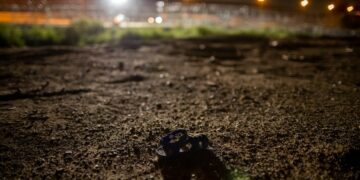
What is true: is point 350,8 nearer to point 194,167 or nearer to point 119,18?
point 194,167

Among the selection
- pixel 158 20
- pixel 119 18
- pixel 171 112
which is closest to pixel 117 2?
pixel 119 18

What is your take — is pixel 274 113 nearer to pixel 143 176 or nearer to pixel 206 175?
pixel 206 175

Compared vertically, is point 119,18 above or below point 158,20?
above

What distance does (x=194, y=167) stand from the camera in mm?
4285

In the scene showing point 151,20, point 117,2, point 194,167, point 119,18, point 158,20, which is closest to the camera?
point 194,167

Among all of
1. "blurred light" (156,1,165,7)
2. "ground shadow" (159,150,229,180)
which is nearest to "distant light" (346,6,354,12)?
"ground shadow" (159,150,229,180)

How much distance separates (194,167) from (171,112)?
199 cm

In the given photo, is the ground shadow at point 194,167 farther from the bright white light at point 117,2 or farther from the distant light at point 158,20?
the bright white light at point 117,2

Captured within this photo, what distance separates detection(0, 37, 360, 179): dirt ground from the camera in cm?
437

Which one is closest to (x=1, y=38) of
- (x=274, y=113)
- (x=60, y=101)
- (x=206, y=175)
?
(x=60, y=101)

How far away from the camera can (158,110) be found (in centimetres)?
631

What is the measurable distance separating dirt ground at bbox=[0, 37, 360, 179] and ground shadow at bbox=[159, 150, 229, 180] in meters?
0.05

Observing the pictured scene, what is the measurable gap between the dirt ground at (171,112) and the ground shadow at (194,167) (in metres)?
0.05

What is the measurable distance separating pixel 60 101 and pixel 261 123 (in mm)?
3262
